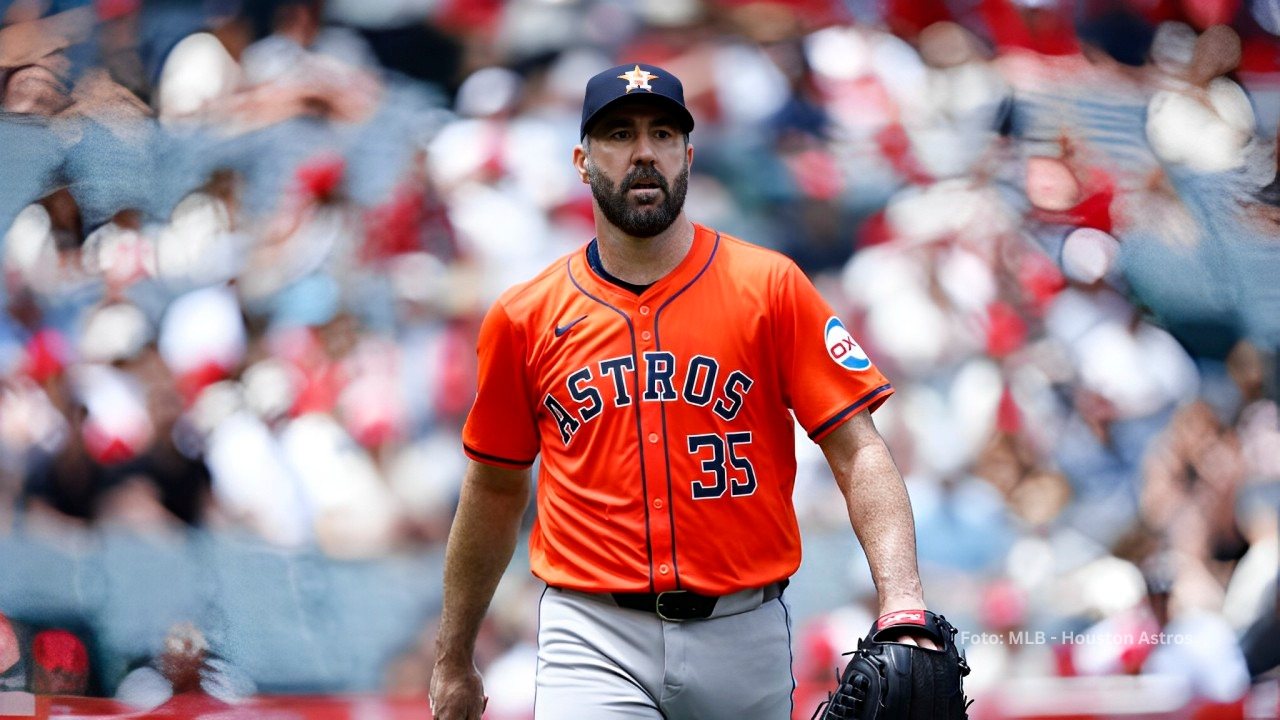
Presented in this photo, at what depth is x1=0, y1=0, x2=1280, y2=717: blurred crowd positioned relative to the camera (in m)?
4.83

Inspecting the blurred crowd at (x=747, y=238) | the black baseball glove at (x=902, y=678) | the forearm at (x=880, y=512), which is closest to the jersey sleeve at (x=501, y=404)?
the forearm at (x=880, y=512)

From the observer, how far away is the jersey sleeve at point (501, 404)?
293 cm

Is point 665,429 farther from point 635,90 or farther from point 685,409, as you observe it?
point 635,90

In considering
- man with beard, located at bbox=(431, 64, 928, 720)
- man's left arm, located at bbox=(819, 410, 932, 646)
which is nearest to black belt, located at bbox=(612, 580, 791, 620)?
man with beard, located at bbox=(431, 64, 928, 720)

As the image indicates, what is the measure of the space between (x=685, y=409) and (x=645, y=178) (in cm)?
48

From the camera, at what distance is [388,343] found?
489 centimetres

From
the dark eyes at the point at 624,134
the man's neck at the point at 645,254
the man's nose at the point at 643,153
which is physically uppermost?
the dark eyes at the point at 624,134

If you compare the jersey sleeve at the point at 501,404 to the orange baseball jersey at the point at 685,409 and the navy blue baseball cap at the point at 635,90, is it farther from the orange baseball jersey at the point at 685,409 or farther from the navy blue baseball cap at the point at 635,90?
the navy blue baseball cap at the point at 635,90

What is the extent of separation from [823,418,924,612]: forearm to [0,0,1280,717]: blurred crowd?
2.25 m

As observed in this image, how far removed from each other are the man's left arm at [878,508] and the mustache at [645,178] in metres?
0.61

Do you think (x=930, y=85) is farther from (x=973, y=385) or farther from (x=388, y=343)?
(x=388, y=343)

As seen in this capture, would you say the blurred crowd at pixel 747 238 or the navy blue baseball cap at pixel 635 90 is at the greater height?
the navy blue baseball cap at pixel 635 90

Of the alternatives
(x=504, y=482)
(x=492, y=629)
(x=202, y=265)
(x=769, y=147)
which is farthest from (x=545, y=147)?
(x=504, y=482)

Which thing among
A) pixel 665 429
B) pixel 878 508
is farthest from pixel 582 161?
pixel 878 508
